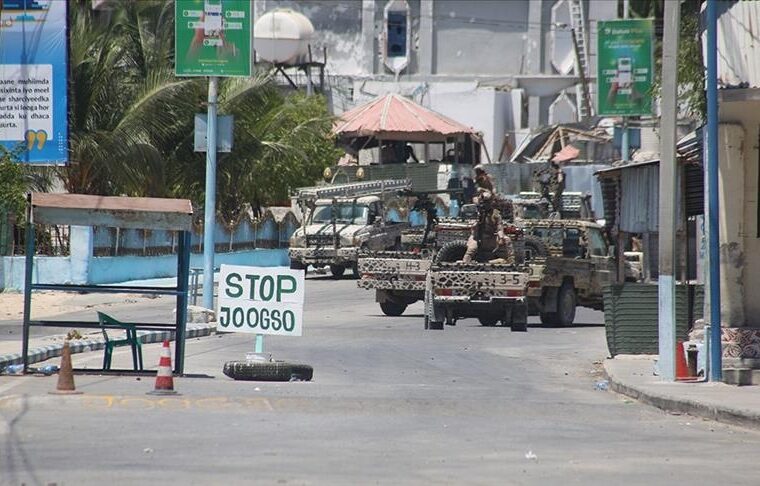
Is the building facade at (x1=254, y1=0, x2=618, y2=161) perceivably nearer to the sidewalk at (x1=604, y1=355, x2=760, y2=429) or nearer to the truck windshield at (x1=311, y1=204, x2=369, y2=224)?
the truck windshield at (x1=311, y1=204, x2=369, y2=224)

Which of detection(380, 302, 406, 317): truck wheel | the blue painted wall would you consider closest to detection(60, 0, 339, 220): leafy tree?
the blue painted wall

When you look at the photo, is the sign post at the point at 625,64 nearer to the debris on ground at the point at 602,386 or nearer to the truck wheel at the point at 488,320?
the truck wheel at the point at 488,320

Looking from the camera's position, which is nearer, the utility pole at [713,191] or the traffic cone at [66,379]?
the traffic cone at [66,379]

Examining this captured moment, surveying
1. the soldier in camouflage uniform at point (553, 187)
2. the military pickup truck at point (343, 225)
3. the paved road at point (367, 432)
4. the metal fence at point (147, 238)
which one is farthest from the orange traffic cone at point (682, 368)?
the military pickup truck at point (343, 225)

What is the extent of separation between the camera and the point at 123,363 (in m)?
18.8

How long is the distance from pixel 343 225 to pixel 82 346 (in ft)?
62.8

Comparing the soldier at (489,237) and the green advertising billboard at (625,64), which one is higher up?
the green advertising billboard at (625,64)

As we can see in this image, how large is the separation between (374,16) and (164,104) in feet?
93.0

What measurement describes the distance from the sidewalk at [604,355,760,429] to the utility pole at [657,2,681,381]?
0.44 metres

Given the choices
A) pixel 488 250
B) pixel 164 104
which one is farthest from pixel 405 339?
pixel 164 104

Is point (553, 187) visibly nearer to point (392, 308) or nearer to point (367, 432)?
point (392, 308)

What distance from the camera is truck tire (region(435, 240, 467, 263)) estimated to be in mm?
24625

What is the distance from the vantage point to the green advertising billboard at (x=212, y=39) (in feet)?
80.8

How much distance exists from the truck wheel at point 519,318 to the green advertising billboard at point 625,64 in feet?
42.1
